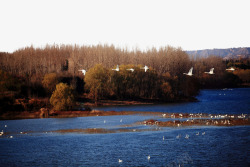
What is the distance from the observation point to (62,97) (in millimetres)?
72438

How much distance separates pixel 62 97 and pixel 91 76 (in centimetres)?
2541

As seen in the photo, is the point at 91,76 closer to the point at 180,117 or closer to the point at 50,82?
the point at 50,82

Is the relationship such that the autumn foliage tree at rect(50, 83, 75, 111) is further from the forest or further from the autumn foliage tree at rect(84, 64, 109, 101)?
the autumn foliage tree at rect(84, 64, 109, 101)

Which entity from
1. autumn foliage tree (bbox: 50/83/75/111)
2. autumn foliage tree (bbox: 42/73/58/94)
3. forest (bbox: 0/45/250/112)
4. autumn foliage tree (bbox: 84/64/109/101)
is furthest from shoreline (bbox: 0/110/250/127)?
autumn foliage tree (bbox: 42/73/58/94)

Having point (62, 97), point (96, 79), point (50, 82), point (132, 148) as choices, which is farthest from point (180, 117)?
point (50, 82)

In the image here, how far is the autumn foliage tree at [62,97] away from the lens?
236 feet

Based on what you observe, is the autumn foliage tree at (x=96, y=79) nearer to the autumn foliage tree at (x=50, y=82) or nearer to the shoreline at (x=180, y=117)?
the autumn foliage tree at (x=50, y=82)

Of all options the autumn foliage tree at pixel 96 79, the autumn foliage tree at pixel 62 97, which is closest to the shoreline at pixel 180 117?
the autumn foliage tree at pixel 62 97

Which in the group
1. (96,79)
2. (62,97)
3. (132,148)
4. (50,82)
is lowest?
(132,148)

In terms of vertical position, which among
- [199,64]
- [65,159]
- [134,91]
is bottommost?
[65,159]

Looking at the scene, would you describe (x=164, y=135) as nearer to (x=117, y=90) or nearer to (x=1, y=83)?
(x=1, y=83)

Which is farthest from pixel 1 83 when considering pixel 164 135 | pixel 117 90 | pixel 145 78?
pixel 164 135

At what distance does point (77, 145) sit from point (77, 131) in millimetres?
10162

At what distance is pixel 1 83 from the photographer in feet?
274
